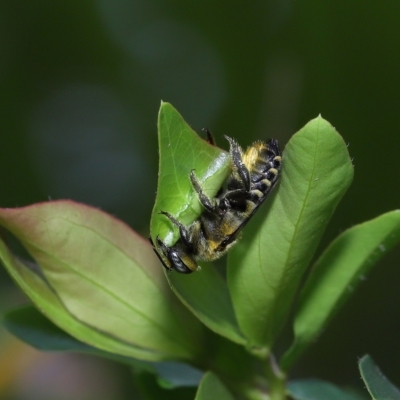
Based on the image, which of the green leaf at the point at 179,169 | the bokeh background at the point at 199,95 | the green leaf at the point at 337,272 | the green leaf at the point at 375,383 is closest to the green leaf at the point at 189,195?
the green leaf at the point at 179,169

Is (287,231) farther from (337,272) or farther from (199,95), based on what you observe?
(199,95)

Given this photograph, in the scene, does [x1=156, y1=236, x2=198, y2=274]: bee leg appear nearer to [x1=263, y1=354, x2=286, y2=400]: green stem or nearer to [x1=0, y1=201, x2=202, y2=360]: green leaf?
[x1=0, y1=201, x2=202, y2=360]: green leaf

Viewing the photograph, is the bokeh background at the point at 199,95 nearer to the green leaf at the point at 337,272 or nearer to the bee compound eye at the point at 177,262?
the green leaf at the point at 337,272

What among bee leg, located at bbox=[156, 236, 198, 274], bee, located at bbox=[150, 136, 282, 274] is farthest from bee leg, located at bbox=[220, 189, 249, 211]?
bee leg, located at bbox=[156, 236, 198, 274]

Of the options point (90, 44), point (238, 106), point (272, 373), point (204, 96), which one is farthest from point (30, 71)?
point (272, 373)

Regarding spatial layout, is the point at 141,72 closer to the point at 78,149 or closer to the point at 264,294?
the point at 78,149

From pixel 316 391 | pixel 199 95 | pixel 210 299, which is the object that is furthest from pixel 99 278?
pixel 199 95
